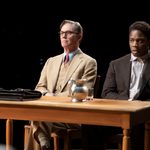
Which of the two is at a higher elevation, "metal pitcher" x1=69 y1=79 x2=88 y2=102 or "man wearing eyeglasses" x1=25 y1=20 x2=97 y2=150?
"man wearing eyeglasses" x1=25 y1=20 x2=97 y2=150

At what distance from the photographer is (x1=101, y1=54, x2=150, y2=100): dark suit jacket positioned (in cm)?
437

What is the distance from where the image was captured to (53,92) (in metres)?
4.74

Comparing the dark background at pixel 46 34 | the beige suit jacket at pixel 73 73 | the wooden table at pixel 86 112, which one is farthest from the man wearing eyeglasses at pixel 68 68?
the dark background at pixel 46 34

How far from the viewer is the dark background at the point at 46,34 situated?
5789 mm

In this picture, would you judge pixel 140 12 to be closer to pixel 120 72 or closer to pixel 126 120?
pixel 120 72

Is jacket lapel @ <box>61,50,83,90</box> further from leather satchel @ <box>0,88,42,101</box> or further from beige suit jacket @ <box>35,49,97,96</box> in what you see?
leather satchel @ <box>0,88,42,101</box>

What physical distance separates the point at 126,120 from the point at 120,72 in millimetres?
1069

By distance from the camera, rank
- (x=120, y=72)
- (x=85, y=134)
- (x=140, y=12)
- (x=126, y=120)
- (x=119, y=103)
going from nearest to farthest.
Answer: (x=126, y=120) → (x=119, y=103) → (x=85, y=134) → (x=120, y=72) → (x=140, y=12)

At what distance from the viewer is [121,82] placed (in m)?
4.44

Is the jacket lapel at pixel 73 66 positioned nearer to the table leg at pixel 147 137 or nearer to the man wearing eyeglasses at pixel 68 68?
the man wearing eyeglasses at pixel 68 68

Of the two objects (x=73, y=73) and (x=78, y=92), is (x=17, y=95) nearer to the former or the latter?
(x=78, y=92)

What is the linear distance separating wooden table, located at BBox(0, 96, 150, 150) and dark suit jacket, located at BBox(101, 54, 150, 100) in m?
0.53

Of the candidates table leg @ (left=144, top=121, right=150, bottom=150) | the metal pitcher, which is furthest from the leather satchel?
table leg @ (left=144, top=121, right=150, bottom=150)

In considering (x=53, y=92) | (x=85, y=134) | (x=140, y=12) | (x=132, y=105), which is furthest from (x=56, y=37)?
(x=132, y=105)
